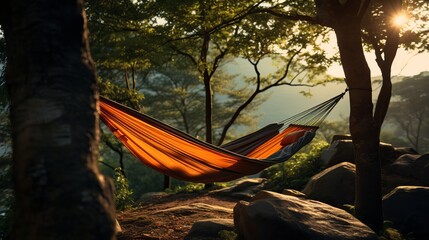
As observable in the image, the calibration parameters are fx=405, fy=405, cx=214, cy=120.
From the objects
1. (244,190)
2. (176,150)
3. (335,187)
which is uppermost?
(176,150)

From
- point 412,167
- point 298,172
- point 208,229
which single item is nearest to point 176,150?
point 208,229

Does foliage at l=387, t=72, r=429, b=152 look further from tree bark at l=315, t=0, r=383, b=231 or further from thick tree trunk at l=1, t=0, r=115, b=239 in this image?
thick tree trunk at l=1, t=0, r=115, b=239

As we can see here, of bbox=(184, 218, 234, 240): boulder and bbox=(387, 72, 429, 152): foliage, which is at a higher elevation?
bbox=(387, 72, 429, 152): foliage

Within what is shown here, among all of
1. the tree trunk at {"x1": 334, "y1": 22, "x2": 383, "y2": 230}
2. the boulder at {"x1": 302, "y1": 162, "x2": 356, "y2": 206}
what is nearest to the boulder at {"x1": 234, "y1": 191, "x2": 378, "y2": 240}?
the tree trunk at {"x1": 334, "y1": 22, "x2": 383, "y2": 230}

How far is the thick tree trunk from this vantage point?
5.26ft

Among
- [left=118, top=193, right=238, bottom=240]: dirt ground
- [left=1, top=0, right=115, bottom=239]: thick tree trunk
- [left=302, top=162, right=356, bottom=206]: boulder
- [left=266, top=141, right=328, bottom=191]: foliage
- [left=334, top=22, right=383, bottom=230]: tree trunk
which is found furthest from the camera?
[left=266, top=141, right=328, bottom=191]: foliage

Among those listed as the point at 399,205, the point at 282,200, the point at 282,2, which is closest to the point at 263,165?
the point at 282,200

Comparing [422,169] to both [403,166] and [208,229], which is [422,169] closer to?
[403,166]

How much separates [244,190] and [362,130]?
218 inches

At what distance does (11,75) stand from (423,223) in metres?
4.76

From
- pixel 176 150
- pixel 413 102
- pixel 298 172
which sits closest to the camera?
→ pixel 176 150

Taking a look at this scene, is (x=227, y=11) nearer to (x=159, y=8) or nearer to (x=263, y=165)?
(x=159, y=8)

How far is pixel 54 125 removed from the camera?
1718 millimetres

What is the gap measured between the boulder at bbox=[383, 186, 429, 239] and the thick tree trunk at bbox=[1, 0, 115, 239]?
14.1 feet
